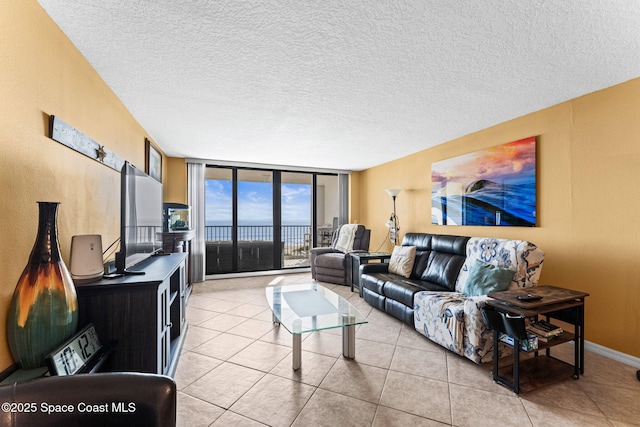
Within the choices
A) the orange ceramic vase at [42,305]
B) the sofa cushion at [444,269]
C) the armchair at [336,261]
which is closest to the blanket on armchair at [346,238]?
the armchair at [336,261]

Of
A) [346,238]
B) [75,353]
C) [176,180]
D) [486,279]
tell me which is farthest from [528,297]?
[176,180]

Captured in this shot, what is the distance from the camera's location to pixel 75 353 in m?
1.35

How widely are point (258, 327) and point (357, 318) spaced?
4.39ft

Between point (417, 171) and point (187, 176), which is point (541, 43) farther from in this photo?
point (187, 176)

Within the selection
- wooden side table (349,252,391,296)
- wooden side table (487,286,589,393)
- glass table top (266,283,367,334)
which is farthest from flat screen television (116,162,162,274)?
wooden side table (349,252,391,296)

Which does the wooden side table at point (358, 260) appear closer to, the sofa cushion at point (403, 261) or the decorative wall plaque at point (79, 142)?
the sofa cushion at point (403, 261)

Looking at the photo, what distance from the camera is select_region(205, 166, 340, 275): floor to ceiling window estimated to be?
5.78 m

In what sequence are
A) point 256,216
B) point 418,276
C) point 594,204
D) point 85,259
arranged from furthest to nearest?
point 256,216
point 418,276
point 594,204
point 85,259

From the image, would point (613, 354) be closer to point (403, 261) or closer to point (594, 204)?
point (594, 204)

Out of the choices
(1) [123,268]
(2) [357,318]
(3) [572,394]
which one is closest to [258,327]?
(2) [357,318]

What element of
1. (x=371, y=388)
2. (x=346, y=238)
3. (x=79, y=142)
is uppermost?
(x=79, y=142)

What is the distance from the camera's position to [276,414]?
1.78 meters

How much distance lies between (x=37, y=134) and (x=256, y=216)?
183 inches

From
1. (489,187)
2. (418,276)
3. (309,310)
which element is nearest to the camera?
(309,310)
